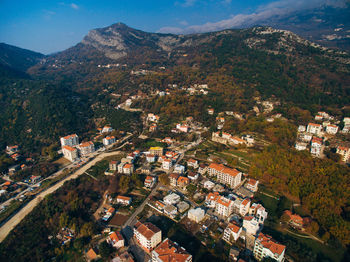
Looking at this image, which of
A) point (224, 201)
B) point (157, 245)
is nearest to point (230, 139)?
point (224, 201)

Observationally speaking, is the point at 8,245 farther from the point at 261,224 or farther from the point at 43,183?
the point at 261,224

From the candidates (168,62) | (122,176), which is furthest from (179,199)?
(168,62)

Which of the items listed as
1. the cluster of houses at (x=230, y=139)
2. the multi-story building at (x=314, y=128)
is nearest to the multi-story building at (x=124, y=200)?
the cluster of houses at (x=230, y=139)

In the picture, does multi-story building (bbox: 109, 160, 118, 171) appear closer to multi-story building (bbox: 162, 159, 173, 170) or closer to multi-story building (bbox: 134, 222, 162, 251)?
multi-story building (bbox: 162, 159, 173, 170)

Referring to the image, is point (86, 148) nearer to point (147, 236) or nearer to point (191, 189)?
point (191, 189)

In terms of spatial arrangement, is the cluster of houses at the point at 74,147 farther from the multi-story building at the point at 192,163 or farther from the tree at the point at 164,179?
the multi-story building at the point at 192,163

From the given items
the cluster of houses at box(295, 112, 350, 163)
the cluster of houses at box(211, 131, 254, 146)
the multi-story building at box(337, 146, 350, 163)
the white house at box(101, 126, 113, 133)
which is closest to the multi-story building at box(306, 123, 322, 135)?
the cluster of houses at box(295, 112, 350, 163)
